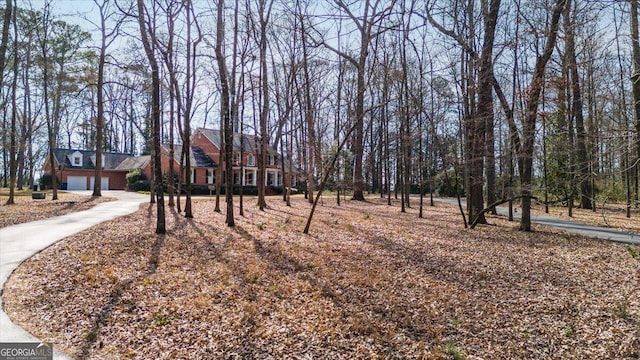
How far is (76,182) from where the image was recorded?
121 feet

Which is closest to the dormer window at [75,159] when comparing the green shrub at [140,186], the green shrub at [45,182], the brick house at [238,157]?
the green shrub at [45,182]

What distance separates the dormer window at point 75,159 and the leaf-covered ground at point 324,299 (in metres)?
34.0

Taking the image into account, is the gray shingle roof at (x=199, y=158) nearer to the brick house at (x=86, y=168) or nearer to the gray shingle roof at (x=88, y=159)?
the brick house at (x=86, y=168)

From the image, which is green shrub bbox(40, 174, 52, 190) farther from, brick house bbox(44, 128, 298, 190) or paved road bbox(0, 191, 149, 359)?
paved road bbox(0, 191, 149, 359)

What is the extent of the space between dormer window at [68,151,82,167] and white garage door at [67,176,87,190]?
1.31 metres

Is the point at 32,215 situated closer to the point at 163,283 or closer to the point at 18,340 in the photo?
the point at 163,283

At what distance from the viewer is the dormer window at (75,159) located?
121 ft

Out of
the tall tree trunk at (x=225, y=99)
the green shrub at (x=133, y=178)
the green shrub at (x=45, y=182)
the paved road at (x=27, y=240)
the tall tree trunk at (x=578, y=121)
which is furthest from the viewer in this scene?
the green shrub at (x=45, y=182)

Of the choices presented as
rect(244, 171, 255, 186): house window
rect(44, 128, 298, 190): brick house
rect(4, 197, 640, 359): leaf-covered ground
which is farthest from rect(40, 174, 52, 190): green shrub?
rect(4, 197, 640, 359): leaf-covered ground

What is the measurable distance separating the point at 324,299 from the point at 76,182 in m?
39.9

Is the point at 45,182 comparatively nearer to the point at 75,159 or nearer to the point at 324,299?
the point at 75,159

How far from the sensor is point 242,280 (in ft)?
19.8

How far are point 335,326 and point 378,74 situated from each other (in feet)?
46.1

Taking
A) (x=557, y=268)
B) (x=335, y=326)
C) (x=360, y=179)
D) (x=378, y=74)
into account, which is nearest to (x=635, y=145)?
(x=557, y=268)
